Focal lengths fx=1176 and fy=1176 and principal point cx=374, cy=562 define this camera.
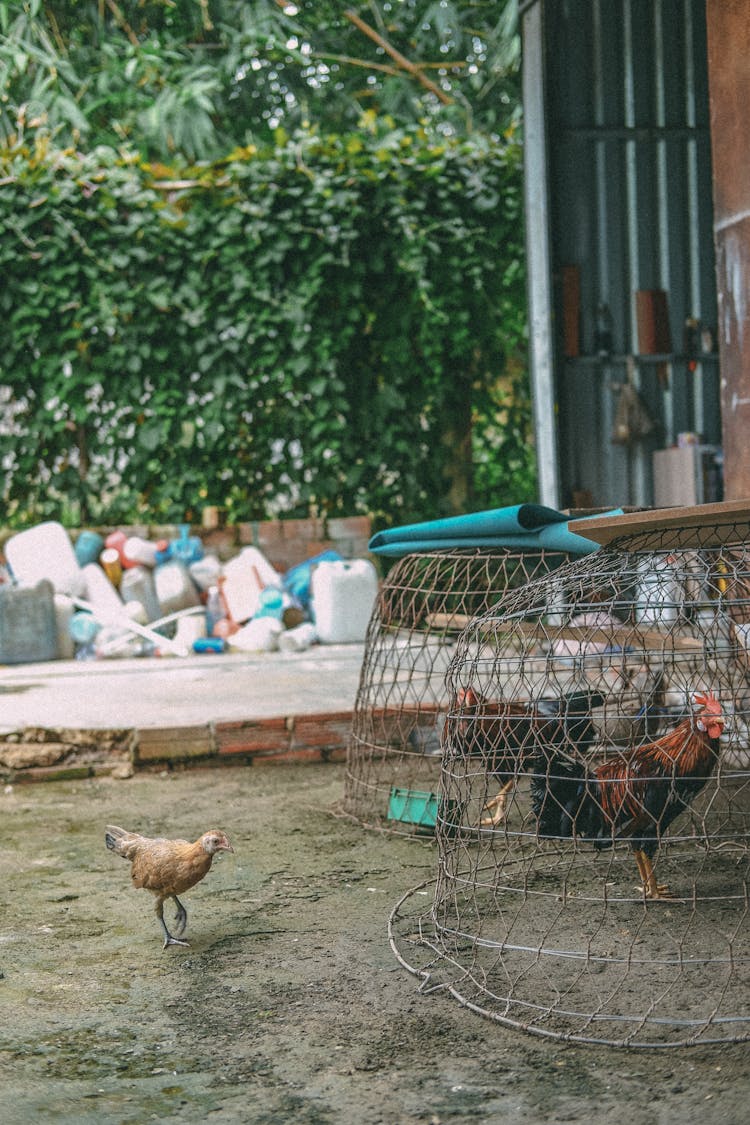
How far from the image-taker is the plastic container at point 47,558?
7652 millimetres

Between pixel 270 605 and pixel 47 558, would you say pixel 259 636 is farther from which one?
pixel 47 558

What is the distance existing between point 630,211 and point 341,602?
10.9 ft

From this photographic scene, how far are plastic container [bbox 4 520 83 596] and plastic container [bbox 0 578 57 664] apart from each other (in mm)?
402

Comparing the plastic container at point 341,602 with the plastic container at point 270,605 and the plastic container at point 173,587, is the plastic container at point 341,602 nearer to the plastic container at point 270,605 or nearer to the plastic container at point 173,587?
the plastic container at point 270,605

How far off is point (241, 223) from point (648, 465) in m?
3.37

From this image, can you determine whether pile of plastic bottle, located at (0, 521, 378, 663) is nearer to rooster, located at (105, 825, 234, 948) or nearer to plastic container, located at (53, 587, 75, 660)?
plastic container, located at (53, 587, 75, 660)

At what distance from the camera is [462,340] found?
8.68 m

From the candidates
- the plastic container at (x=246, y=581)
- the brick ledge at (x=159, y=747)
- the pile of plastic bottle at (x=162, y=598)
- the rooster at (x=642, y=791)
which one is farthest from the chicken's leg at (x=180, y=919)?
the plastic container at (x=246, y=581)

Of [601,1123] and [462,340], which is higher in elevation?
[462,340]

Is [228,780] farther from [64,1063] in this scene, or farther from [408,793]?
[64,1063]

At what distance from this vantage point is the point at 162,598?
25.5 feet

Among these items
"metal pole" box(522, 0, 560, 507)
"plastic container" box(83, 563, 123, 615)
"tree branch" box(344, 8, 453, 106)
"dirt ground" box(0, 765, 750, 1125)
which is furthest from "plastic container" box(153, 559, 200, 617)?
"tree branch" box(344, 8, 453, 106)

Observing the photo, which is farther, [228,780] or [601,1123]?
[228,780]

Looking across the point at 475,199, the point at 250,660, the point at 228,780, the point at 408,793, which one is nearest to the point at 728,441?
the point at 408,793
